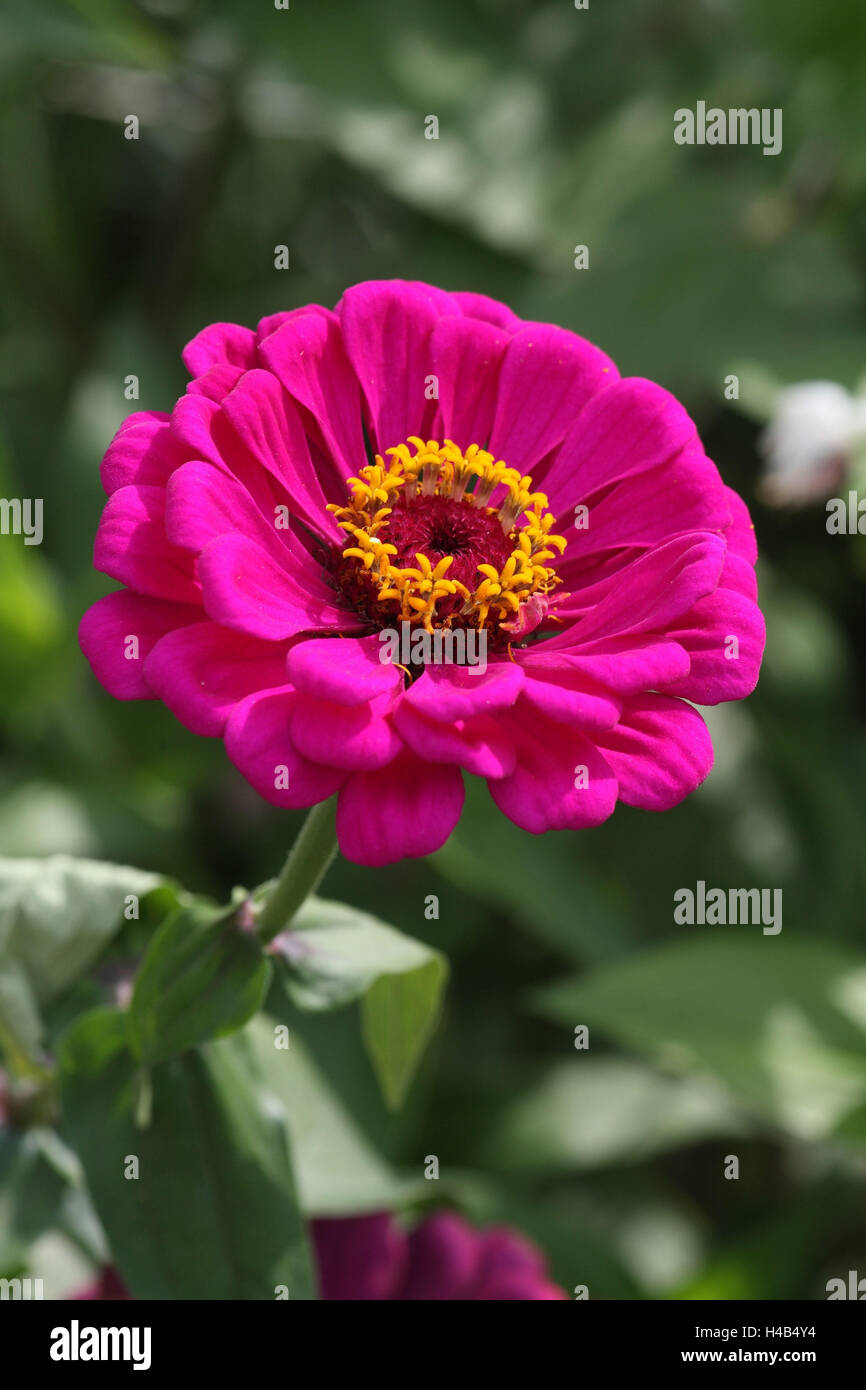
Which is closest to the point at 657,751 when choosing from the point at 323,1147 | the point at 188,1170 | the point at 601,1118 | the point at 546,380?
the point at 546,380

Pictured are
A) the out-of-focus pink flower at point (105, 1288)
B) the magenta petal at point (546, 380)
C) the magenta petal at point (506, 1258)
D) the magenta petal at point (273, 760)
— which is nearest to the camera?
the magenta petal at point (273, 760)

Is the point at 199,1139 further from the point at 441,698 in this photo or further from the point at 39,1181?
the point at 441,698

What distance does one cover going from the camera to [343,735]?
66 cm

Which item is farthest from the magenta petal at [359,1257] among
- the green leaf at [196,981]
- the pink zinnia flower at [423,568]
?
the pink zinnia flower at [423,568]

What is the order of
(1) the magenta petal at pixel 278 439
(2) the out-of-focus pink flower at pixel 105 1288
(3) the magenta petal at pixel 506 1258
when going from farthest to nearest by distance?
(3) the magenta petal at pixel 506 1258 → (2) the out-of-focus pink flower at pixel 105 1288 → (1) the magenta petal at pixel 278 439

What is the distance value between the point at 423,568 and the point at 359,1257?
2.10 feet

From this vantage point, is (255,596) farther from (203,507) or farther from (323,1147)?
(323,1147)

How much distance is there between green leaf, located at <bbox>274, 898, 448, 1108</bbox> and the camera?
2.60 ft

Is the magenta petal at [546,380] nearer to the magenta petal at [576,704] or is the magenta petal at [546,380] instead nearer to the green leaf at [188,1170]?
the magenta petal at [576,704]

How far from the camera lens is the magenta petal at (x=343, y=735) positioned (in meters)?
0.65

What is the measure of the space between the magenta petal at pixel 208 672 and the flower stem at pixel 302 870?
0.24 feet

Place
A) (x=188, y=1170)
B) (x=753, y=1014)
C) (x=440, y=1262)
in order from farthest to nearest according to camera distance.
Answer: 1. (x=753, y=1014)
2. (x=440, y=1262)
3. (x=188, y=1170)

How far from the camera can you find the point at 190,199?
6.18 ft

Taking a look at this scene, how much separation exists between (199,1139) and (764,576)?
3.51ft
